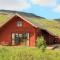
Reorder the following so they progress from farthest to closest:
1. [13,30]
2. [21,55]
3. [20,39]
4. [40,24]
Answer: [40,24] → [13,30] → [20,39] → [21,55]

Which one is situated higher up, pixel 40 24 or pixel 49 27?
pixel 40 24

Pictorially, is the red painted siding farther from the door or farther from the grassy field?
the grassy field

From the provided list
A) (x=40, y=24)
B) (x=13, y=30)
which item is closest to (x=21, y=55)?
(x=13, y=30)

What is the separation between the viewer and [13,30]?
36906 mm

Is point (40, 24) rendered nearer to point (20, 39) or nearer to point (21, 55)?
point (20, 39)

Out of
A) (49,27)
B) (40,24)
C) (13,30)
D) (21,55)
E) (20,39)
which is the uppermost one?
(21,55)

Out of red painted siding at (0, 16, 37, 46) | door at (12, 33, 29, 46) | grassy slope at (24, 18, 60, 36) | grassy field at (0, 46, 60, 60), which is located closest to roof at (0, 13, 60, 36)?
grassy slope at (24, 18, 60, 36)

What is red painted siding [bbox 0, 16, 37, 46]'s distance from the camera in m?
35.7

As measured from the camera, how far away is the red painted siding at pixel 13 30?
3566 cm

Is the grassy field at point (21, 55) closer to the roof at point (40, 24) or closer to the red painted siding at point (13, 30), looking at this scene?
the red painted siding at point (13, 30)

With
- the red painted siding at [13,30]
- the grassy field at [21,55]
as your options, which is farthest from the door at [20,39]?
the grassy field at [21,55]

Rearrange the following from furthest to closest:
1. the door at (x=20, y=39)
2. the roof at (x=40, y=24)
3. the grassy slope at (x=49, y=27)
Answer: the grassy slope at (x=49, y=27), the roof at (x=40, y=24), the door at (x=20, y=39)

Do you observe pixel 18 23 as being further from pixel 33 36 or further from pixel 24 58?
pixel 24 58

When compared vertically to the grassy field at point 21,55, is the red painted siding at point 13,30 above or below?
below
